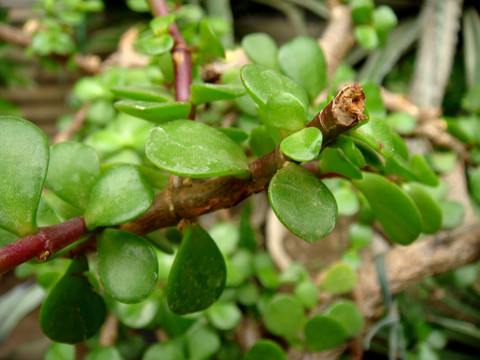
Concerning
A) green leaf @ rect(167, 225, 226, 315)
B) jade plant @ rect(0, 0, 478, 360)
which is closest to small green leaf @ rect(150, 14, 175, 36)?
jade plant @ rect(0, 0, 478, 360)

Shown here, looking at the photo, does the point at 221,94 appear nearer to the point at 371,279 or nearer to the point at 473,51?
the point at 371,279

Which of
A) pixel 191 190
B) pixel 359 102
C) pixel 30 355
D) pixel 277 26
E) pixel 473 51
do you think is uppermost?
pixel 359 102

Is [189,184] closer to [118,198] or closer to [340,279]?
[118,198]

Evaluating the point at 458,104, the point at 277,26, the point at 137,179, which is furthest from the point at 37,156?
the point at 277,26

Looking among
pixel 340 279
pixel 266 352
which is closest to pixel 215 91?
pixel 266 352

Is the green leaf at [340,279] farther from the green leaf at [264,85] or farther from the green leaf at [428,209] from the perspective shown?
the green leaf at [264,85]

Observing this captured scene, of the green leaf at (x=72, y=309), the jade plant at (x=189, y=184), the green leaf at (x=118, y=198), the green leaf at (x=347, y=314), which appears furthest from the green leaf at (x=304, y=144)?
the green leaf at (x=347, y=314)
